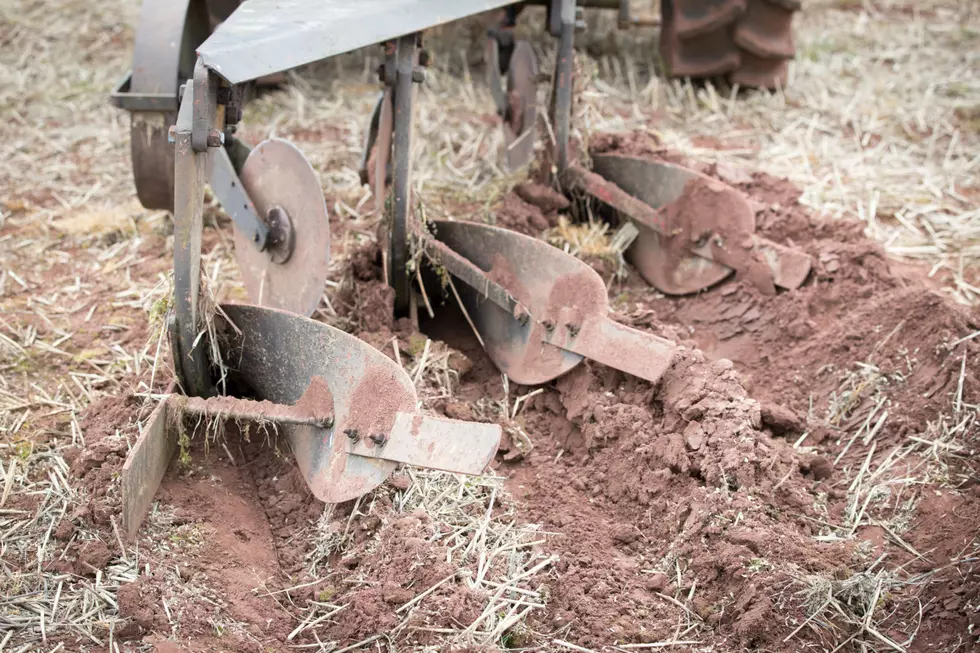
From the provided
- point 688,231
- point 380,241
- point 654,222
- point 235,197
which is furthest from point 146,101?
point 688,231

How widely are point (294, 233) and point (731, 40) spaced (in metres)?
3.60

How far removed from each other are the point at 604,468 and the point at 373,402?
83cm

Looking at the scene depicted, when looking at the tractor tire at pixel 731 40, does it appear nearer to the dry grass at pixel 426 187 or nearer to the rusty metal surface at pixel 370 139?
the dry grass at pixel 426 187

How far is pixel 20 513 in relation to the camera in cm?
295

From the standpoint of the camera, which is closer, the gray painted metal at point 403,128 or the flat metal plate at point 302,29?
the flat metal plate at point 302,29

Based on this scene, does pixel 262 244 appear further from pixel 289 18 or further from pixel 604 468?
pixel 604 468

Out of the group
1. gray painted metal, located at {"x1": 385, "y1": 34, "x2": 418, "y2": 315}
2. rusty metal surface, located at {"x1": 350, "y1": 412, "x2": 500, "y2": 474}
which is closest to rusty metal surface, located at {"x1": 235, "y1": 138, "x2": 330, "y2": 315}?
gray painted metal, located at {"x1": 385, "y1": 34, "x2": 418, "y2": 315}

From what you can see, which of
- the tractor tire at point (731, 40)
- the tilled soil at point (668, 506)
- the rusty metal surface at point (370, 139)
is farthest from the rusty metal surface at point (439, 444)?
the tractor tire at point (731, 40)

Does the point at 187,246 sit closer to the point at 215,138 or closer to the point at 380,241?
the point at 215,138

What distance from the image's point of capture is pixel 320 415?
3016mm

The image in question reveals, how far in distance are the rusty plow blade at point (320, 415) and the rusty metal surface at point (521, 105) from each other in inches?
81.7

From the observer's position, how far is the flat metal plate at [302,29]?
2.96 m

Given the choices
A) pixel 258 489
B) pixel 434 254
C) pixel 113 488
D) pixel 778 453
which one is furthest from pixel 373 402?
pixel 778 453

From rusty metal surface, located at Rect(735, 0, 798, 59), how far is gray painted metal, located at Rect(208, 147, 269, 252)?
3575 millimetres
